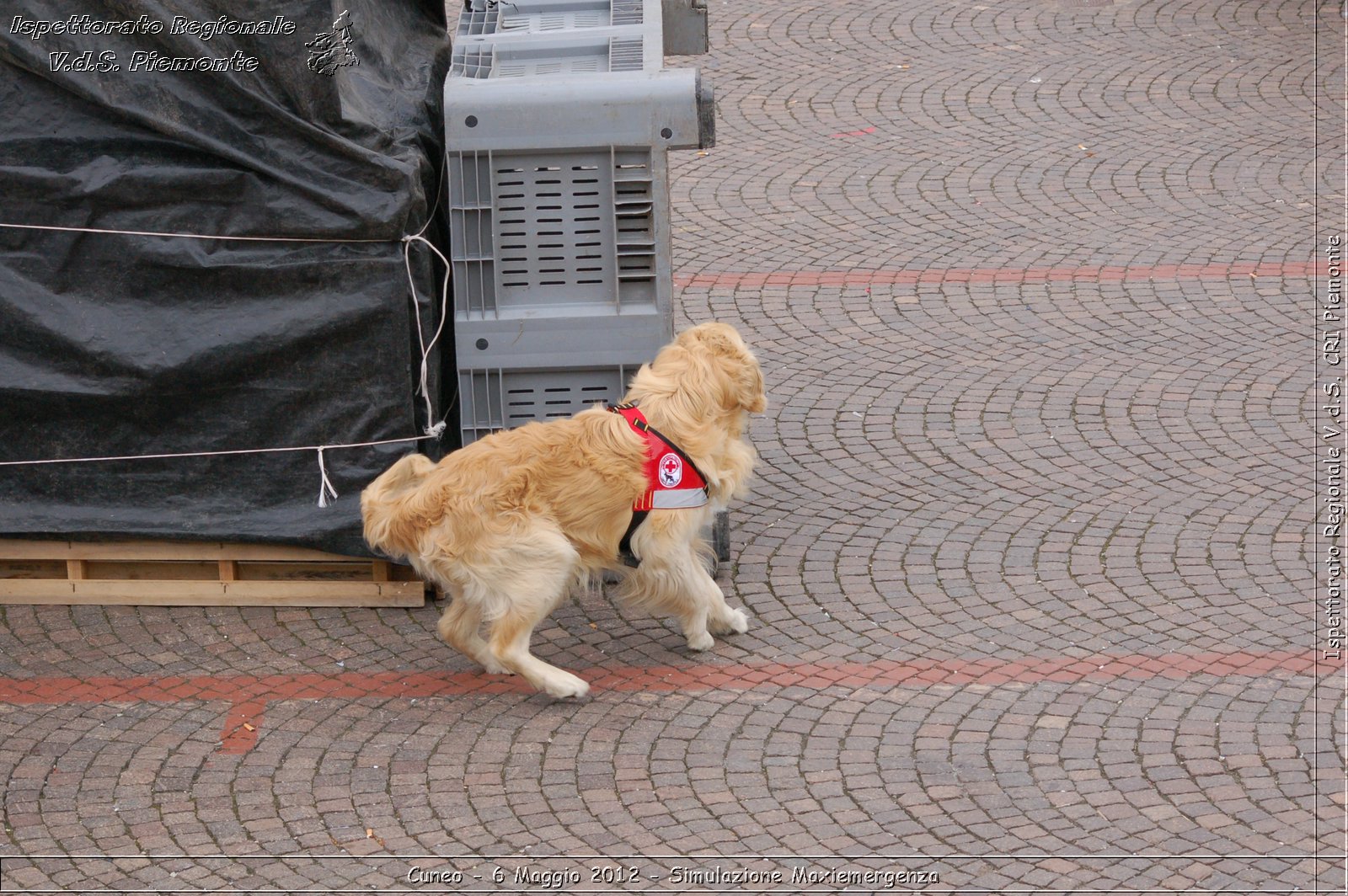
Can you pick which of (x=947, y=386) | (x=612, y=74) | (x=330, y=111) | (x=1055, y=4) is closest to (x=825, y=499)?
(x=947, y=386)

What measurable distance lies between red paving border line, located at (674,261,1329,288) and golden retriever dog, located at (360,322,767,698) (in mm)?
3784

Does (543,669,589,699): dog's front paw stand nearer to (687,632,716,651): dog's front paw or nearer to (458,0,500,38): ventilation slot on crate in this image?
(687,632,716,651): dog's front paw

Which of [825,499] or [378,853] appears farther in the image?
[825,499]

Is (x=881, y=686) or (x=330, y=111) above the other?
(x=330, y=111)

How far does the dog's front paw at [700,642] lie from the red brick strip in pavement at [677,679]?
0.09 meters

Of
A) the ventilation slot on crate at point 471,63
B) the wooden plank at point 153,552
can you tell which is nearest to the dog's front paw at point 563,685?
the wooden plank at point 153,552

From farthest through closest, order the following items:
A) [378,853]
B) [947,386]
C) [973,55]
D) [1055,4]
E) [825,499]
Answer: [1055,4] → [973,55] → [947,386] → [825,499] → [378,853]

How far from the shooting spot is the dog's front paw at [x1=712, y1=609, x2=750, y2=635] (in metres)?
6.70

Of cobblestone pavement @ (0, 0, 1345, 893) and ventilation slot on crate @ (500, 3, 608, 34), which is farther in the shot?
ventilation slot on crate @ (500, 3, 608, 34)

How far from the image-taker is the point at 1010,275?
10039mm

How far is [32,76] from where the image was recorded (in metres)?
6.48

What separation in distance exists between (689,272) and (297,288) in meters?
4.13

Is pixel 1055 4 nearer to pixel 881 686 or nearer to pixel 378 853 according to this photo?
pixel 881 686

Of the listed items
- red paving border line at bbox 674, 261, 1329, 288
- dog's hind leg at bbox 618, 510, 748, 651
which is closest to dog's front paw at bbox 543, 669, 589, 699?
dog's hind leg at bbox 618, 510, 748, 651
